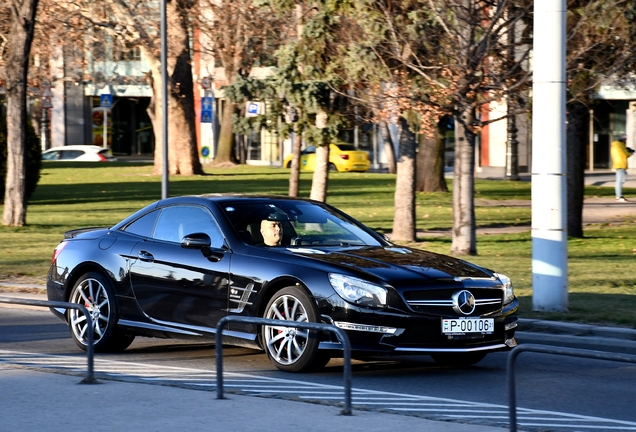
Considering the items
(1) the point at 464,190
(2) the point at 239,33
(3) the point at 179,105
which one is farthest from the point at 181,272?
(3) the point at 179,105

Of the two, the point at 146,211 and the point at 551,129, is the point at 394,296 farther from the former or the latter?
the point at 551,129

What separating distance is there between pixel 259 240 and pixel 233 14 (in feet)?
93.4

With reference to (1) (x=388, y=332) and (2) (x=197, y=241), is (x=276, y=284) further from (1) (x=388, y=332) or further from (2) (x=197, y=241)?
(1) (x=388, y=332)

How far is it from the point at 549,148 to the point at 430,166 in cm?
2056

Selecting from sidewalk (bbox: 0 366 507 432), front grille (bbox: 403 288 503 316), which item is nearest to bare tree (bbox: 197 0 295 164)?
front grille (bbox: 403 288 503 316)

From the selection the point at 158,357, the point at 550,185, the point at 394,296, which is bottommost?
the point at 158,357

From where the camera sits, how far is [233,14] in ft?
123

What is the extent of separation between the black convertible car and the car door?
12mm

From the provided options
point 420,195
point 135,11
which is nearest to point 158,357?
point 420,195

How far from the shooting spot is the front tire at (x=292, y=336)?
890cm

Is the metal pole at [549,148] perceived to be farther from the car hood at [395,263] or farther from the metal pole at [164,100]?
the metal pole at [164,100]

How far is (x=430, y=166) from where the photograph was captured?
33.3 m

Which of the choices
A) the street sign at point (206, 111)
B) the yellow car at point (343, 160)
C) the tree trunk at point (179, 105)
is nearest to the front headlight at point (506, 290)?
the tree trunk at point (179, 105)

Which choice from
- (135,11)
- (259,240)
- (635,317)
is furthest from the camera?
(135,11)
